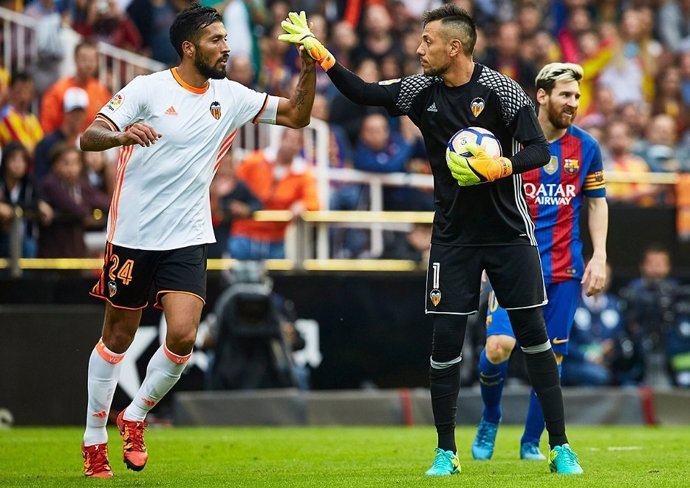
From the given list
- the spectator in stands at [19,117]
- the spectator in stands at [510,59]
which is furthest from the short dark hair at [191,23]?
the spectator in stands at [510,59]

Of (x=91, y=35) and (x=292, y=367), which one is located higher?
(x=91, y=35)

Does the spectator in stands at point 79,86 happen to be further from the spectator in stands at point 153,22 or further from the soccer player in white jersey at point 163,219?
the soccer player in white jersey at point 163,219

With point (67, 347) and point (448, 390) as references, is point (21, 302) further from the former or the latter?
point (448, 390)

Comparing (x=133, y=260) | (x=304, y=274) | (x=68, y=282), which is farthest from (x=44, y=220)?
(x=133, y=260)

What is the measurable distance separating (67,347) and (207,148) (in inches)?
251

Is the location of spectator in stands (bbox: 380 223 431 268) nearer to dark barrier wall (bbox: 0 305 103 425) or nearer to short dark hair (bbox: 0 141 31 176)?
dark barrier wall (bbox: 0 305 103 425)

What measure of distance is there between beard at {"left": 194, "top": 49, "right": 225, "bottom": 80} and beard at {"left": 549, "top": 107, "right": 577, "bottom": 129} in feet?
7.60

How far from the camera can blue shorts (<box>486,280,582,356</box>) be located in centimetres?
909

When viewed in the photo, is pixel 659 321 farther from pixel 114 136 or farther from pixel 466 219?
pixel 114 136

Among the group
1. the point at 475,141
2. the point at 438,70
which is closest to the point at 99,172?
the point at 438,70

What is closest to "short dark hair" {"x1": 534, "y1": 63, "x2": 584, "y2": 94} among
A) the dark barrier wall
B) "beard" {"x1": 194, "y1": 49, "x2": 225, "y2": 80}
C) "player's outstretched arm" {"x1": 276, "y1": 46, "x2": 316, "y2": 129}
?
"player's outstretched arm" {"x1": 276, "y1": 46, "x2": 316, "y2": 129}

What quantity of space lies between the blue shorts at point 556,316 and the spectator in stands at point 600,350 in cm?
642

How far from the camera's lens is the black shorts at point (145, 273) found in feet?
26.1

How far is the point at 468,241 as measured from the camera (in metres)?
7.71
